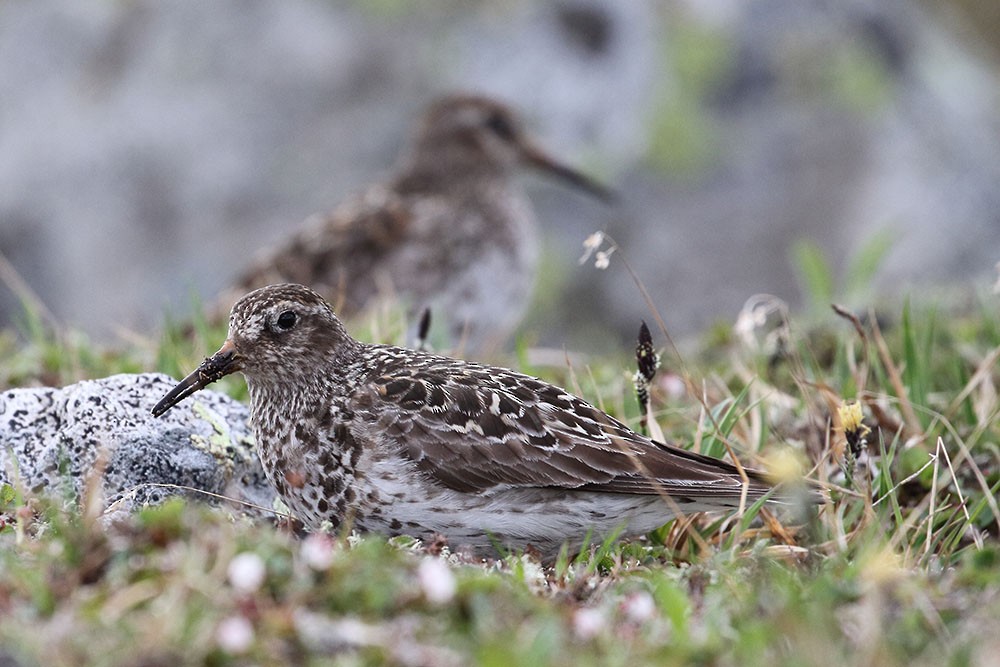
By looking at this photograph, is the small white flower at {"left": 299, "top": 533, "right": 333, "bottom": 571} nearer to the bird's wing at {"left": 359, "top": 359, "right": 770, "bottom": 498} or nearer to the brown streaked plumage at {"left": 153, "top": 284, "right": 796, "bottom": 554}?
the brown streaked plumage at {"left": 153, "top": 284, "right": 796, "bottom": 554}

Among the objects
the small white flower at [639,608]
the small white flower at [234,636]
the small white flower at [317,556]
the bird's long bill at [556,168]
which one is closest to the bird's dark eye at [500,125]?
the bird's long bill at [556,168]

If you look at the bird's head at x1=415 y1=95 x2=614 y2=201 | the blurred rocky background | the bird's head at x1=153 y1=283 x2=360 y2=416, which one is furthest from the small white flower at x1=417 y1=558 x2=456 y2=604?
the blurred rocky background

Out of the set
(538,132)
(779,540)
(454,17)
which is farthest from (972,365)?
(454,17)

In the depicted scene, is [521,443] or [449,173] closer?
[521,443]

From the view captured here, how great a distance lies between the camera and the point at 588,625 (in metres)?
3.53

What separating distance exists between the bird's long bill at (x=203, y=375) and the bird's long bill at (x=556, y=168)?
585cm

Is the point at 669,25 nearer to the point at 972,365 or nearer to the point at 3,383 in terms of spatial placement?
the point at 972,365

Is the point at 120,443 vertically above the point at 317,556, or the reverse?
the point at 317,556

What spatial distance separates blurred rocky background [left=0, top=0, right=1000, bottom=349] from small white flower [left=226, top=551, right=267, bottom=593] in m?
8.36

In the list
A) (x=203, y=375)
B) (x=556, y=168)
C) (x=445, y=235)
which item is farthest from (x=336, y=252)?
(x=203, y=375)

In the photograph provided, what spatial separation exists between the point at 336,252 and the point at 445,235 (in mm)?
872

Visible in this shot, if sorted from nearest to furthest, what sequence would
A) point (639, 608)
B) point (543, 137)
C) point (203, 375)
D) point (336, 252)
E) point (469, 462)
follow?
point (639, 608), point (469, 462), point (203, 375), point (336, 252), point (543, 137)

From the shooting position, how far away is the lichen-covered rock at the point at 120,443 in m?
4.96

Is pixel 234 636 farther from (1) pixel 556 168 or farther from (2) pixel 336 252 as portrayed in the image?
(1) pixel 556 168
